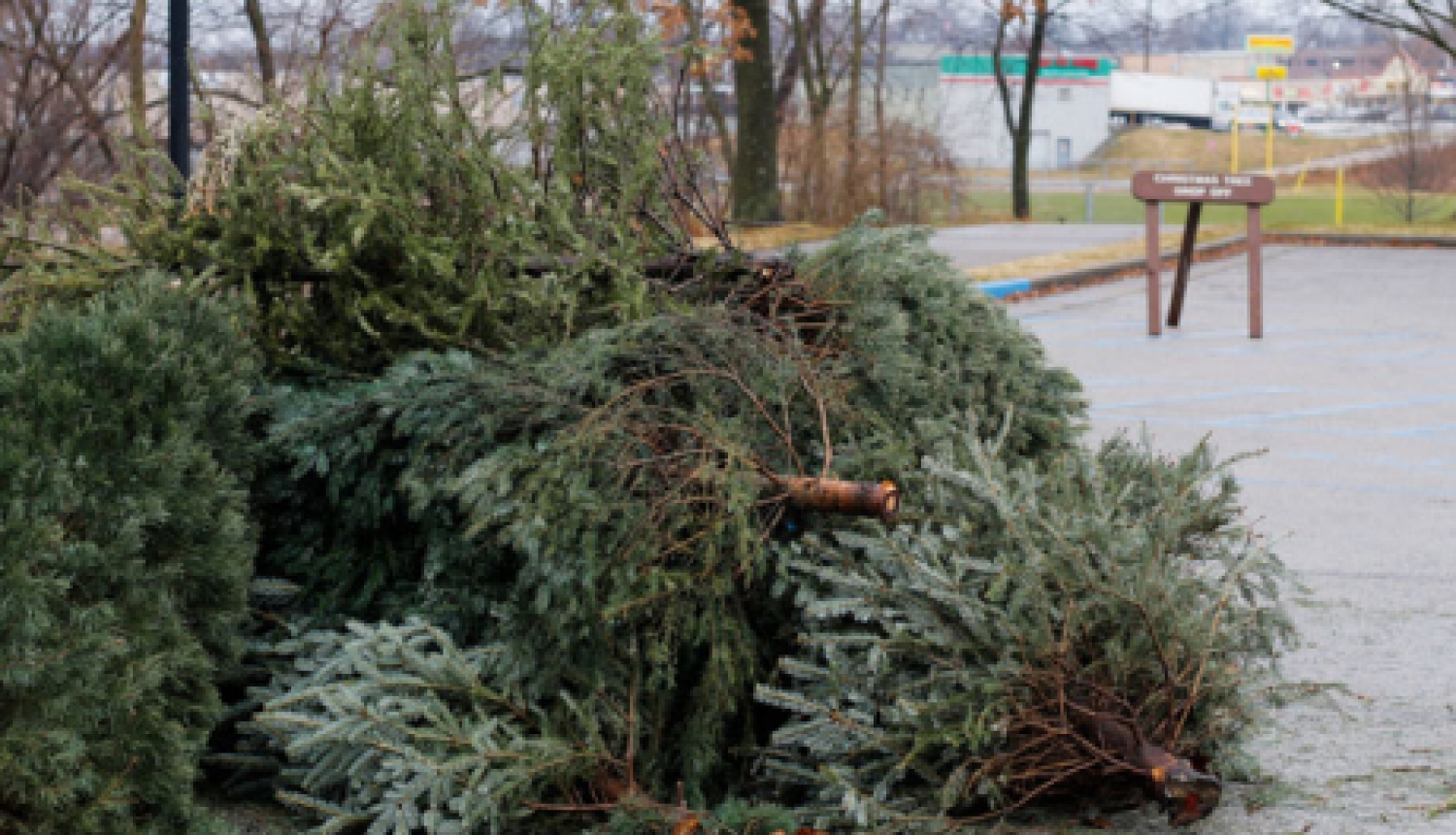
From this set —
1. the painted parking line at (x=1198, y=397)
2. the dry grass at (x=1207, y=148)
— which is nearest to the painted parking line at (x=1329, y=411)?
the painted parking line at (x=1198, y=397)

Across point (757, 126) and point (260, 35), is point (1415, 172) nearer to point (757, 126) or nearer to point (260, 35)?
point (757, 126)

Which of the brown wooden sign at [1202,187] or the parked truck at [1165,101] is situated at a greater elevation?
the parked truck at [1165,101]

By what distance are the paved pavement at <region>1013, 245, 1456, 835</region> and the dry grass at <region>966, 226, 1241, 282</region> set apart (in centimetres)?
68

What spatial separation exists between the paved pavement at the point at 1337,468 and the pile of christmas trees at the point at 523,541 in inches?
14.1

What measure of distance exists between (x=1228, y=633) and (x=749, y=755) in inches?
45.0

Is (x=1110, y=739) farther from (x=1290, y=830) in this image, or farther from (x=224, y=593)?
(x=224, y=593)

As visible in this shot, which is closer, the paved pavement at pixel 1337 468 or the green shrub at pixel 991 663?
the green shrub at pixel 991 663

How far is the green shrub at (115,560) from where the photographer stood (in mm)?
3021

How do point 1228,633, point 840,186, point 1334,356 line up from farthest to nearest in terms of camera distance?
point 840,186, point 1334,356, point 1228,633

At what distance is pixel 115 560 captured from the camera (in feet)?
10.7

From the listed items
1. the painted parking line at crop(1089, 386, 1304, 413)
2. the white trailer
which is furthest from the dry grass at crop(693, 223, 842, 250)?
the white trailer

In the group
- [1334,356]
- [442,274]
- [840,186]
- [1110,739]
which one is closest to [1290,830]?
[1110,739]

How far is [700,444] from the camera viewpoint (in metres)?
4.00

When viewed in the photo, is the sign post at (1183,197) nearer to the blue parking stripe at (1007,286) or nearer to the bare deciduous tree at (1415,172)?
the blue parking stripe at (1007,286)
